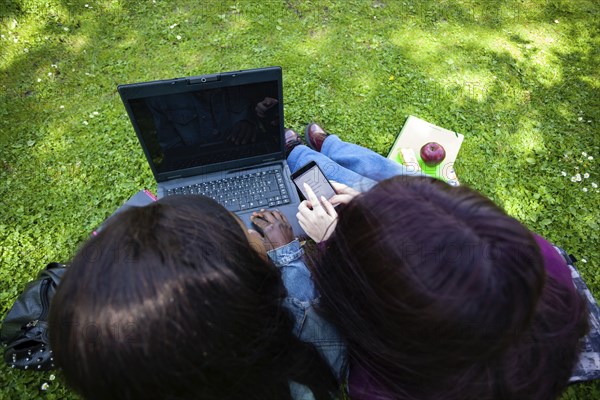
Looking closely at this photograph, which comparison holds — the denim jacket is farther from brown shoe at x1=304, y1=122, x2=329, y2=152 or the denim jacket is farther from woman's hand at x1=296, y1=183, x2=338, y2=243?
brown shoe at x1=304, y1=122, x2=329, y2=152

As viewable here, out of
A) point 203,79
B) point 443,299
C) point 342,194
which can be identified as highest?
point 203,79

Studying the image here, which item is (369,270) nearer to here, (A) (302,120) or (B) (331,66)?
(A) (302,120)

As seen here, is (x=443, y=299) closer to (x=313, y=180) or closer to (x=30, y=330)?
(x=313, y=180)

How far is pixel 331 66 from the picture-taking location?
3.12 m

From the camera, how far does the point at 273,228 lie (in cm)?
173

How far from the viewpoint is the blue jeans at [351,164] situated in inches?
83.7

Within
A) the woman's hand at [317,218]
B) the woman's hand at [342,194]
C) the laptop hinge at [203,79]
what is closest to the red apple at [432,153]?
the woman's hand at [342,194]

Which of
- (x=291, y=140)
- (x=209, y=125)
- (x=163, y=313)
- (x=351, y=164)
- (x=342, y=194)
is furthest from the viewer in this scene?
(x=291, y=140)

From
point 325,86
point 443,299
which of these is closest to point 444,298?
point 443,299

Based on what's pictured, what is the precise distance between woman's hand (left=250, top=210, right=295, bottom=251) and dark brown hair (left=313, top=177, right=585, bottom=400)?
53 centimetres

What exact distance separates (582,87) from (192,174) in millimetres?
3500

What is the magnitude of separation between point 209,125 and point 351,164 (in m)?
0.99

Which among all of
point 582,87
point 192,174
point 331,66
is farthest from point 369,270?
point 582,87

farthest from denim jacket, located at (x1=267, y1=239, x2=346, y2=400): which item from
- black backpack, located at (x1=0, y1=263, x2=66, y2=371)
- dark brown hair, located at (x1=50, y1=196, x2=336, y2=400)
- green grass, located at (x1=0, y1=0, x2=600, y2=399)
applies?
green grass, located at (x1=0, y1=0, x2=600, y2=399)
